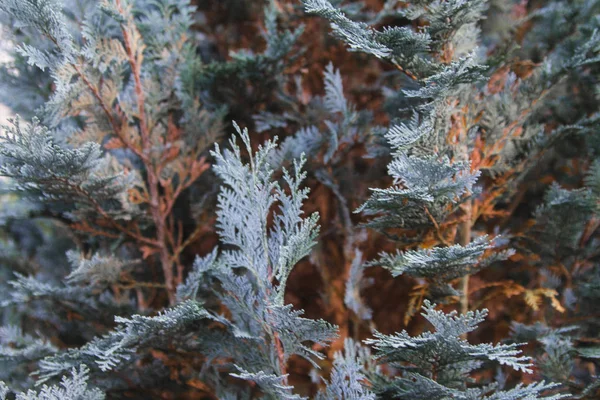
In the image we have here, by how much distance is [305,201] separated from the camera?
1982 millimetres

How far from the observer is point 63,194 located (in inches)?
57.9

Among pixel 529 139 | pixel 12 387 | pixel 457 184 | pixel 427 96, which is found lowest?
pixel 12 387

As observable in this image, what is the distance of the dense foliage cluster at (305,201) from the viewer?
1221 millimetres

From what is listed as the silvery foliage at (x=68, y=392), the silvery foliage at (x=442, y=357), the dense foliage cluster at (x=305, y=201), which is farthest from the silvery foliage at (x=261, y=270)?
the silvery foliage at (x=68, y=392)

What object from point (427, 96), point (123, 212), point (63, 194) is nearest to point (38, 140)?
→ point (63, 194)

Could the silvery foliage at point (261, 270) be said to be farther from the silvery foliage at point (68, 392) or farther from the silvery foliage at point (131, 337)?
the silvery foliage at point (68, 392)

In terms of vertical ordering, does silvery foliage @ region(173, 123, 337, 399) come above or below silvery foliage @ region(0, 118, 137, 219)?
below

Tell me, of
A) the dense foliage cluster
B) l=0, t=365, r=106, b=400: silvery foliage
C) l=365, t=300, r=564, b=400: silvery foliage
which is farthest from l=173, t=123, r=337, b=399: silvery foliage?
l=0, t=365, r=106, b=400: silvery foliage

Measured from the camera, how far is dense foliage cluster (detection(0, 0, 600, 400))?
4.00 ft

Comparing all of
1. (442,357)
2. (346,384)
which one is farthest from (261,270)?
(442,357)

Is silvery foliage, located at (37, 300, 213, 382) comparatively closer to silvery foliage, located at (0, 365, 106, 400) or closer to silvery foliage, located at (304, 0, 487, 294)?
silvery foliage, located at (0, 365, 106, 400)

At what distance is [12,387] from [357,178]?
1.35m

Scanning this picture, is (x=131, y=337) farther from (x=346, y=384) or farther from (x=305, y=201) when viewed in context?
(x=305, y=201)

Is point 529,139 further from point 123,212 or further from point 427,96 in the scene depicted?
point 123,212
